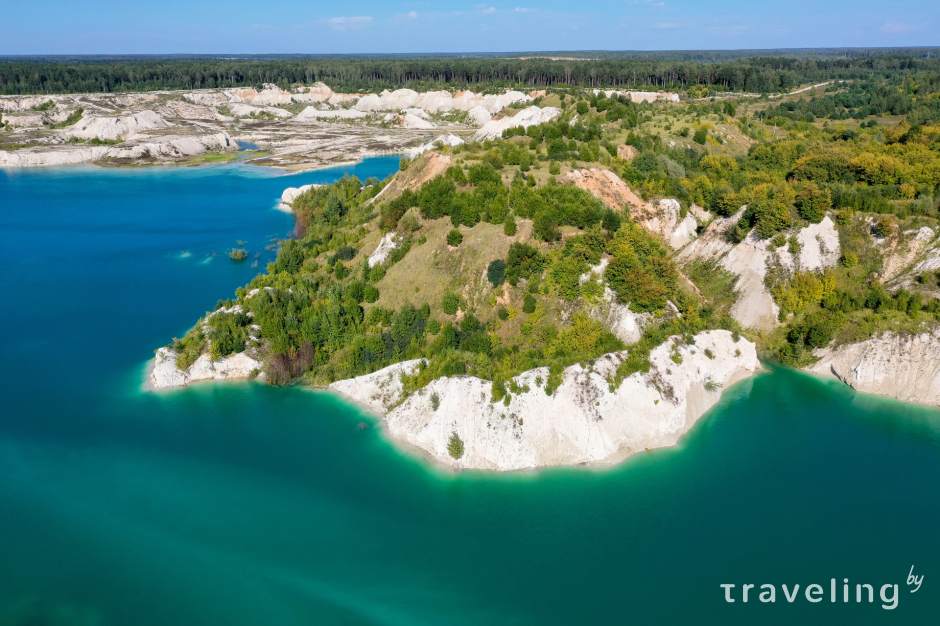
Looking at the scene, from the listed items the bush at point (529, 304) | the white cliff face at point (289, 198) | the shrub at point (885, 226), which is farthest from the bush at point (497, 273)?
the white cliff face at point (289, 198)

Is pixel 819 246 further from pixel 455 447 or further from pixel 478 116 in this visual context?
pixel 478 116

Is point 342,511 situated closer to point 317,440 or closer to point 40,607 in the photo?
point 317,440

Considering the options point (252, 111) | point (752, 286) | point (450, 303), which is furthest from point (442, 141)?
point (252, 111)

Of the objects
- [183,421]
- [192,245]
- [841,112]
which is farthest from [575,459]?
[841,112]

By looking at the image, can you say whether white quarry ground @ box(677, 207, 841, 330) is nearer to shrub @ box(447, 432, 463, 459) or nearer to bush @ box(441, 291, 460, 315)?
bush @ box(441, 291, 460, 315)

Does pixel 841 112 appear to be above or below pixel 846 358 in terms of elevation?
above

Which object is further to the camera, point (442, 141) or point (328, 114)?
point (328, 114)
